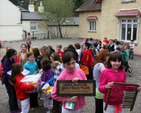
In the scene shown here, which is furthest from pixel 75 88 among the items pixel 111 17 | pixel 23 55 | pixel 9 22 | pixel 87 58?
pixel 9 22

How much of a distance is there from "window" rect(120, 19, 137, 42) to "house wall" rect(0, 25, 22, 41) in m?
19.2

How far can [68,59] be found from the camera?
283 cm

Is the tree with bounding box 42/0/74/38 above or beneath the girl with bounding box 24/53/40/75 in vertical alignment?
above

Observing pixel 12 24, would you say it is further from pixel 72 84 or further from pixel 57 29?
pixel 72 84

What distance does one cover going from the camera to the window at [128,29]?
51.1 ft

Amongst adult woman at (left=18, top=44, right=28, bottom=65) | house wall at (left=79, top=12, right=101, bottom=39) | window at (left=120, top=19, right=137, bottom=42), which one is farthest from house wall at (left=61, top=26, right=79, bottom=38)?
adult woman at (left=18, top=44, right=28, bottom=65)

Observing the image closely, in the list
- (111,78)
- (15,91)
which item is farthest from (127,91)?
(15,91)

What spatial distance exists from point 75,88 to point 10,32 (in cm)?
2901

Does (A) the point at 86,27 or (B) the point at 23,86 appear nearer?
(B) the point at 23,86

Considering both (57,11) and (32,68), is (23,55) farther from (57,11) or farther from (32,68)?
(57,11)

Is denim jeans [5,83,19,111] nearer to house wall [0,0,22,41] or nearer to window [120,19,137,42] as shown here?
window [120,19,137,42]

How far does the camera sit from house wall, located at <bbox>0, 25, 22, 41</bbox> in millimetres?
29031

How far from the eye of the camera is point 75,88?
2.72m

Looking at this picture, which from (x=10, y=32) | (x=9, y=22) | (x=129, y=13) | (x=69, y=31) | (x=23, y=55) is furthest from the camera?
(x=69, y=31)
